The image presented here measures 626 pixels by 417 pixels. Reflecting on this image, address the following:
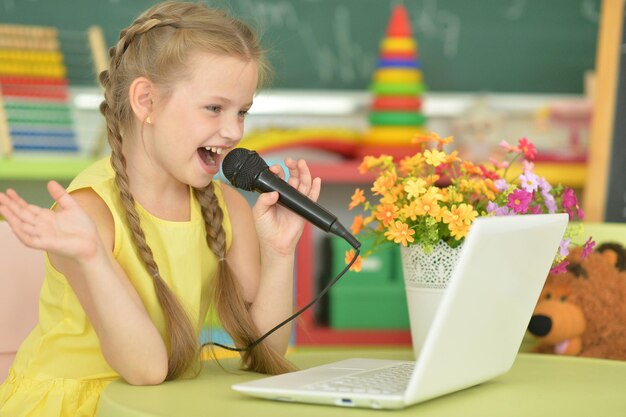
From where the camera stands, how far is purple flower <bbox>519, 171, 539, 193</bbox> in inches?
53.4

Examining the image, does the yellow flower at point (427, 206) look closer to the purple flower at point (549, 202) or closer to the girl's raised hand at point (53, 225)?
the purple flower at point (549, 202)

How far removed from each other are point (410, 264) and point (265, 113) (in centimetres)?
198

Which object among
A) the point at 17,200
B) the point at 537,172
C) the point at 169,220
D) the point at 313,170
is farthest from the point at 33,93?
the point at 17,200

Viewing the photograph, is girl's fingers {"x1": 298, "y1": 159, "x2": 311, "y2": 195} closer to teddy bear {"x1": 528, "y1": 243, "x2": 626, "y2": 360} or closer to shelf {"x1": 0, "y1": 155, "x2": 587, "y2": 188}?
teddy bear {"x1": 528, "y1": 243, "x2": 626, "y2": 360}

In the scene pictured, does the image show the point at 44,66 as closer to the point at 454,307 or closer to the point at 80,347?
the point at 80,347

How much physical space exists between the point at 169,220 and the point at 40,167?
5.04 ft

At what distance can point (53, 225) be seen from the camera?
1.05 m

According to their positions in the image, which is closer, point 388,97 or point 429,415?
point 429,415

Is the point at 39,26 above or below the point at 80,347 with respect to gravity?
above

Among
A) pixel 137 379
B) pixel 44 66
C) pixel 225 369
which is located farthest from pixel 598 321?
pixel 44 66

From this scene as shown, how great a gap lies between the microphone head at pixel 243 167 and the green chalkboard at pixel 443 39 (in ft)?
6.39

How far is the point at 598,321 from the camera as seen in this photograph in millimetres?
2117

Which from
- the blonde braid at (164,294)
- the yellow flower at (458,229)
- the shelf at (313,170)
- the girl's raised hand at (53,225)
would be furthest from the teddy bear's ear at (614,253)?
the girl's raised hand at (53,225)

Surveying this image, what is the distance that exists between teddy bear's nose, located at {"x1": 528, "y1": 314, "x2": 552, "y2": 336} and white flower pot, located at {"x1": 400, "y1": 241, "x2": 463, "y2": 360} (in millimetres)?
542
